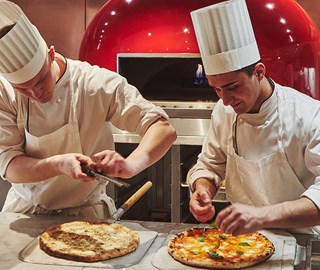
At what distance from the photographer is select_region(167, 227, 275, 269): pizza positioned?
2.01 metres

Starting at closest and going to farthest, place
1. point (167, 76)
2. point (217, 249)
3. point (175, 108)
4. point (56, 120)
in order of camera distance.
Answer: point (217, 249) < point (56, 120) < point (175, 108) < point (167, 76)

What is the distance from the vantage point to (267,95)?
7.67 feet

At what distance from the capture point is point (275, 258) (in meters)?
2.07

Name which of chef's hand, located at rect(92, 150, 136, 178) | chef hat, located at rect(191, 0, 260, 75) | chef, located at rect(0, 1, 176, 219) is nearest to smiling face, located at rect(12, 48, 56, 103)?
chef, located at rect(0, 1, 176, 219)

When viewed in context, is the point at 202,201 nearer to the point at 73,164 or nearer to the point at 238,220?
the point at 238,220

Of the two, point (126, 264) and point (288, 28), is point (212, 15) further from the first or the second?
point (288, 28)

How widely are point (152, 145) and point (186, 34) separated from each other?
1.80m

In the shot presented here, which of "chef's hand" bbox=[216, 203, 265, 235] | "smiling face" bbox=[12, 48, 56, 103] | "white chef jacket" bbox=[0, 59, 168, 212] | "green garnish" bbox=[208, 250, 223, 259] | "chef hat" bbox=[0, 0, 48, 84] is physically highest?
"chef hat" bbox=[0, 0, 48, 84]

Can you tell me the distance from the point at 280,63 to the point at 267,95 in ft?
5.06

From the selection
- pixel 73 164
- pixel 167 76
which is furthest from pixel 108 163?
pixel 167 76

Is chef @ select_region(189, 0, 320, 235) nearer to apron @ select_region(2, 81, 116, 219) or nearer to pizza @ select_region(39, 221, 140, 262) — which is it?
pizza @ select_region(39, 221, 140, 262)

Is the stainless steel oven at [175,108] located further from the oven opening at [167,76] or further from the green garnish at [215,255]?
the green garnish at [215,255]

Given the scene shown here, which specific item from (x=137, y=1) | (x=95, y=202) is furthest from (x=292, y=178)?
(x=137, y=1)

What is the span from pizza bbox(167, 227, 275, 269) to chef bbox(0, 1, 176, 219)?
356 mm
